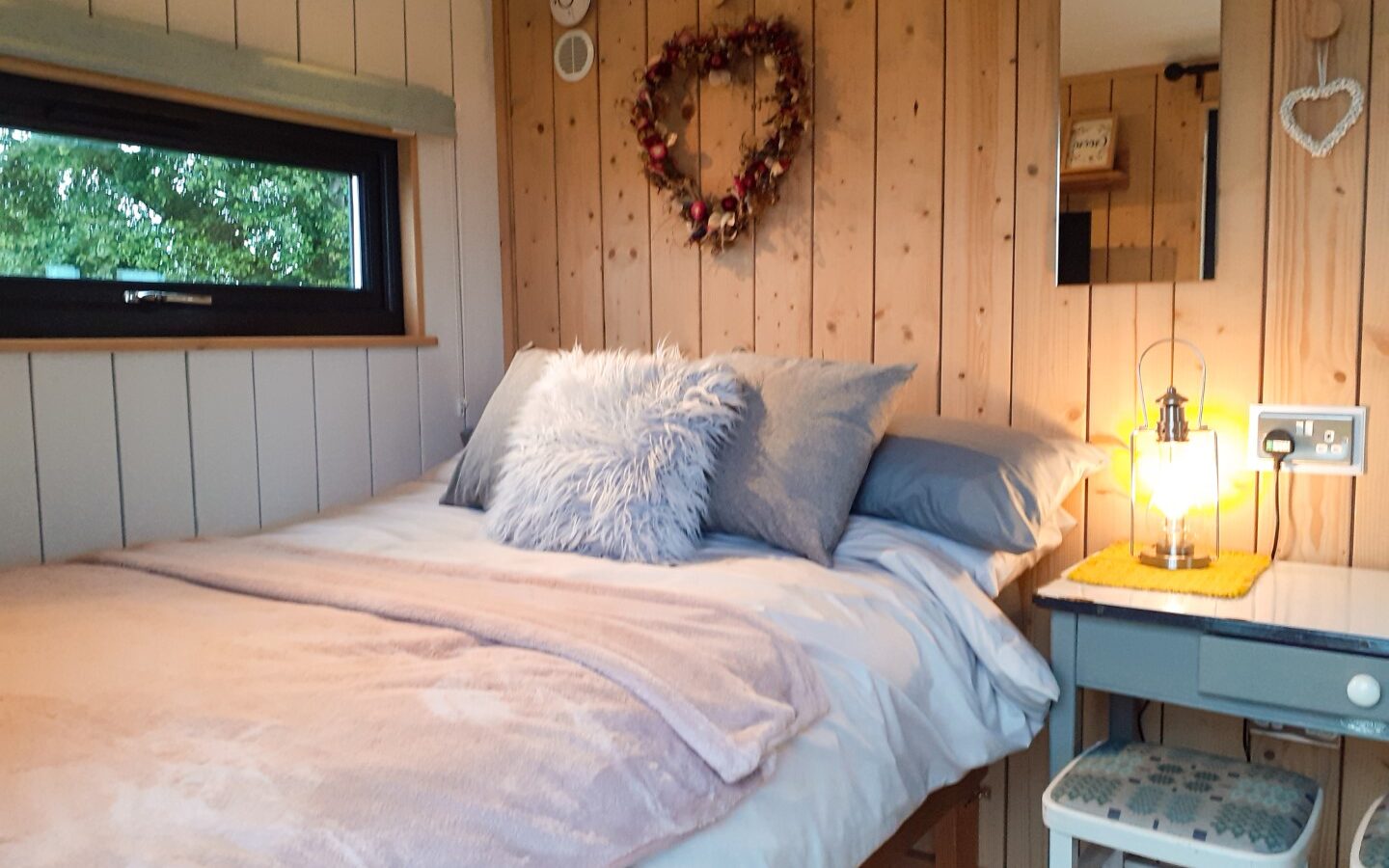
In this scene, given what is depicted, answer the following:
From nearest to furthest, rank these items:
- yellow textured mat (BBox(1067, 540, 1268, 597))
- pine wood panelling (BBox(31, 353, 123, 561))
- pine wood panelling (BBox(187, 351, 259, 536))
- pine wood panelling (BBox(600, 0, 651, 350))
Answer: yellow textured mat (BBox(1067, 540, 1268, 597)) < pine wood panelling (BBox(31, 353, 123, 561)) < pine wood panelling (BBox(187, 351, 259, 536)) < pine wood panelling (BBox(600, 0, 651, 350))

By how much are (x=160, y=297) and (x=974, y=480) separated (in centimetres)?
166

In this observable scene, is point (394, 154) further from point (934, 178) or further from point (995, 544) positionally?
point (995, 544)

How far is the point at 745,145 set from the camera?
95.3 inches

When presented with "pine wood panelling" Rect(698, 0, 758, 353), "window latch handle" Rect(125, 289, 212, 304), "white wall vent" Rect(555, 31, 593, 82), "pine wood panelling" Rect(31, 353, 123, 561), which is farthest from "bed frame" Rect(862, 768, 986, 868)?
"white wall vent" Rect(555, 31, 593, 82)

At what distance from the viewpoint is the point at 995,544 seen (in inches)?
69.0

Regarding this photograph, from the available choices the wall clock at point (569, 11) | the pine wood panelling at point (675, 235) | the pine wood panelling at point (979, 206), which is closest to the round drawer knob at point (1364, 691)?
the pine wood panelling at point (979, 206)

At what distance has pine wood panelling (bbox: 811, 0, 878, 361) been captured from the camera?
2260mm

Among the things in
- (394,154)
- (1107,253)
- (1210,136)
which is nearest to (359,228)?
(394,154)

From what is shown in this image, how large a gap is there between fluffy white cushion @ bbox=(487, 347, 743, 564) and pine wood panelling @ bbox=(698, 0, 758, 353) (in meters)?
0.56

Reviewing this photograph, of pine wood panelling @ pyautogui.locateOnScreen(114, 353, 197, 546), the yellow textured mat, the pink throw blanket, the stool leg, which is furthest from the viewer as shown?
pine wood panelling @ pyautogui.locateOnScreen(114, 353, 197, 546)

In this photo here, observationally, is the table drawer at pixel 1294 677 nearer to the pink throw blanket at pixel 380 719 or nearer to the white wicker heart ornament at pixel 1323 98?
the pink throw blanket at pixel 380 719

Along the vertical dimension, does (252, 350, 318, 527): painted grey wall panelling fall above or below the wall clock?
below

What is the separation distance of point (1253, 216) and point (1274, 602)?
0.68 metres

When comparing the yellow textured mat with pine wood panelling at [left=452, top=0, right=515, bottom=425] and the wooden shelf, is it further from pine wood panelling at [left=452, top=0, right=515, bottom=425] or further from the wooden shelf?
pine wood panelling at [left=452, top=0, right=515, bottom=425]
